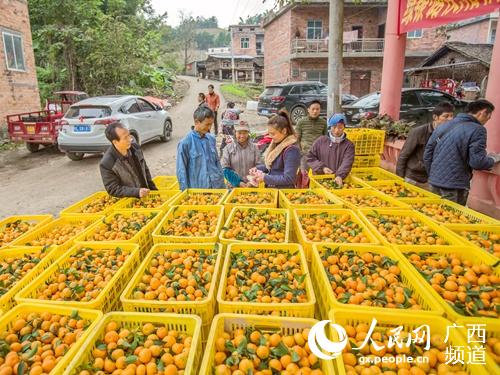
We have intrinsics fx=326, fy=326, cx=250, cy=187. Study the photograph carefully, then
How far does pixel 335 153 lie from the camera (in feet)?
14.3

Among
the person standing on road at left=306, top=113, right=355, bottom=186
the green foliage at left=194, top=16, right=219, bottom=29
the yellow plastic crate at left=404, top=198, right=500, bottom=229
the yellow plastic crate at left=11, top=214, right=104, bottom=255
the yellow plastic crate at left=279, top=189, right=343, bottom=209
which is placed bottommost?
the yellow plastic crate at left=11, top=214, right=104, bottom=255

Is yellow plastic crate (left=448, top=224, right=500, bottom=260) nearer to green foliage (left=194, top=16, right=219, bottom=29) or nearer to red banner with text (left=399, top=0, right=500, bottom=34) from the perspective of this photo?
red banner with text (left=399, top=0, right=500, bottom=34)

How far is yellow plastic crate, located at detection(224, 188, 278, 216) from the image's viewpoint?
335cm

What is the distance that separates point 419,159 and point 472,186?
1.03 m

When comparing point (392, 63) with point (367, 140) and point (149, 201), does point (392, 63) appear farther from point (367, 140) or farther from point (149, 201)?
point (149, 201)

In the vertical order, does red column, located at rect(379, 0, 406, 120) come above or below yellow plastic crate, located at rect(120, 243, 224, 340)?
above

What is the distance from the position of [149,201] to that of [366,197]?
2516mm

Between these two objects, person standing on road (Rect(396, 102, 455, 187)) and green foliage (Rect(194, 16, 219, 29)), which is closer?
person standing on road (Rect(396, 102, 455, 187))

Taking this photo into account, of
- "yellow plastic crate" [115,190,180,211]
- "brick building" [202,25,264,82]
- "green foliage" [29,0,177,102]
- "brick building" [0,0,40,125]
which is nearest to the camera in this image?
"yellow plastic crate" [115,190,180,211]

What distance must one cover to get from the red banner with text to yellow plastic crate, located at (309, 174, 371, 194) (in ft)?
9.83

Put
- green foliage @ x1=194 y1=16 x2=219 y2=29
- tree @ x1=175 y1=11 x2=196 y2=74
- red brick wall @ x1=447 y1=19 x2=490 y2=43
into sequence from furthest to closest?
green foliage @ x1=194 y1=16 x2=219 y2=29 → tree @ x1=175 y1=11 x2=196 y2=74 → red brick wall @ x1=447 y1=19 x2=490 y2=43

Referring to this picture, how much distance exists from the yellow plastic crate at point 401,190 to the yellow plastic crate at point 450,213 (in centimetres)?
11

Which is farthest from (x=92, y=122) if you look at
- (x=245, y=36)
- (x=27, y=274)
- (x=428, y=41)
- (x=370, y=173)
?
(x=245, y=36)

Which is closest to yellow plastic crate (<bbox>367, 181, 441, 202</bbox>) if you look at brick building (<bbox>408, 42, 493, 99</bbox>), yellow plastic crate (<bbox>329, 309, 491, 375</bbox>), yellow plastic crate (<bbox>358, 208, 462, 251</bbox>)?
yellow plastic crate (<bbox>358, 208, 462, 251</bbox>)
